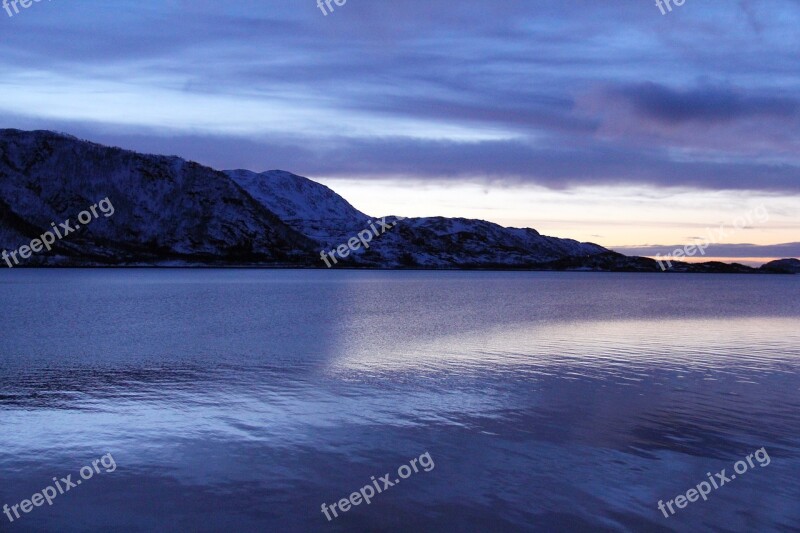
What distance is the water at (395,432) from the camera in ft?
47.1

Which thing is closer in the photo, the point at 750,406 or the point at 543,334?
the point at 750,406

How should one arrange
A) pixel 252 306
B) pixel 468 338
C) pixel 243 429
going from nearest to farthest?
pixel 243 429, pixel 468 338, pixel 252 306

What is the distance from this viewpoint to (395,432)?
67.9 ft

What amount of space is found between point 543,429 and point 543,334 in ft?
105

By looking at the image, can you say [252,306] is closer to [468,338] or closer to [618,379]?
[468,338]

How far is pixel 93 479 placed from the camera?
→ 1579 centimetres

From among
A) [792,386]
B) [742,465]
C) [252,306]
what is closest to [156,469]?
[742,465]

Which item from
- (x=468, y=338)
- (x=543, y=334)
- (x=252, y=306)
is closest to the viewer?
(x=468, y=338)

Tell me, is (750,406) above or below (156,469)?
above

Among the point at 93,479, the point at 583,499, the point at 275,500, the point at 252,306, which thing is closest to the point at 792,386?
the point at 583,499

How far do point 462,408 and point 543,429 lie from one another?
3.65m

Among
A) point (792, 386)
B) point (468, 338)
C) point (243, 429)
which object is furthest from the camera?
point (468, 338)

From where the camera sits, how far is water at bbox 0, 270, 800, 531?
565 inches

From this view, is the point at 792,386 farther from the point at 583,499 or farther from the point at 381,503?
the point at 381,503
